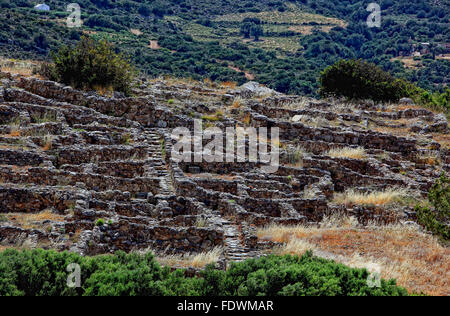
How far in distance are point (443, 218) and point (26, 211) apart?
13.4 meters

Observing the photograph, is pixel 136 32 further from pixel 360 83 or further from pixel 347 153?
pixel 347 153

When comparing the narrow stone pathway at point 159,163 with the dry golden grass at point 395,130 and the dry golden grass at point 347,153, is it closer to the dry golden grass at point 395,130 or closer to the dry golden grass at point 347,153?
the dry golden grass at point 347,153

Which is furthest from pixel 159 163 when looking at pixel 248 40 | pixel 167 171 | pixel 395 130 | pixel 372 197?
pixel 248 40

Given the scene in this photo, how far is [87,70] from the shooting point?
2684 centimetres

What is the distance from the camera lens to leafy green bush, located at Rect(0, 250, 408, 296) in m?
9.86

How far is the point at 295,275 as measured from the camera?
10398 mm

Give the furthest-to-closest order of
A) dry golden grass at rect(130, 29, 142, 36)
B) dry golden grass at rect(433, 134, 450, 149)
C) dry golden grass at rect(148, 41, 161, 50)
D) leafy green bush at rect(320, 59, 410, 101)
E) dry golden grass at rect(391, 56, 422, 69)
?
dry golden grass at rect(130, 29, 142, 36) → dry golden grass at rect(391, 56, 422, 69) → dry golden grass at rect(148, 41, 161, 50) → leafy green bush at rect(320, 59, 410, 101) → dry golden grass at rect(433, 134, 450, 149)

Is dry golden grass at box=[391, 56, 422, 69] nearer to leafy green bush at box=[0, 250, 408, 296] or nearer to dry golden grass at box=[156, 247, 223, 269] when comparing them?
dry golden grass at box=[156, 247, 223, 269]

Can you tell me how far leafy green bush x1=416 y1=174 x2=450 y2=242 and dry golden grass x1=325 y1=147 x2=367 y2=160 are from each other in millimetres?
5845

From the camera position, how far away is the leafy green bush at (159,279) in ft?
32.3

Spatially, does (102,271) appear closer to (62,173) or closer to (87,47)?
(62,173)

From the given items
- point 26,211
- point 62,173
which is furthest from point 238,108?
point 26,211

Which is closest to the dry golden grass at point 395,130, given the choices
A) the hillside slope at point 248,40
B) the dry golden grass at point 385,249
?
the dry golden grass at point 385,249

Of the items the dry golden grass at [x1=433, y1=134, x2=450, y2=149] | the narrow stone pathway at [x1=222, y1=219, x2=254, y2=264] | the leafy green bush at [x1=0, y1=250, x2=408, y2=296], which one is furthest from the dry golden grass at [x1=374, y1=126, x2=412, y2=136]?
the leafy green bush at [x1=0, y1=250, x2=408, y2=296]
